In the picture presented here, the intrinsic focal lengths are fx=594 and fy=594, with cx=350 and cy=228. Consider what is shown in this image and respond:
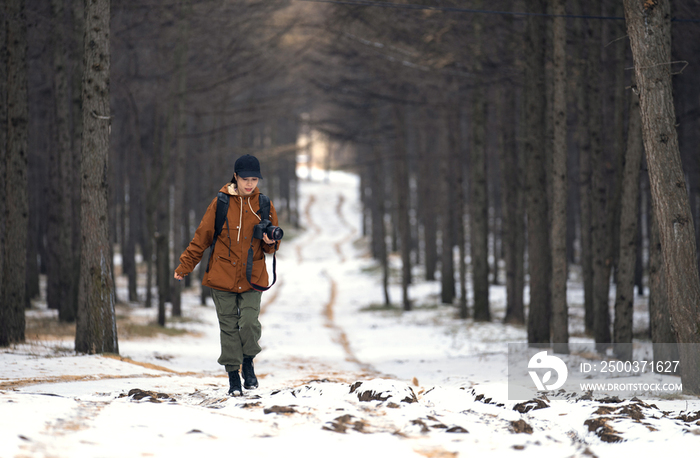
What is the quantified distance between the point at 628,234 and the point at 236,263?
694 cm

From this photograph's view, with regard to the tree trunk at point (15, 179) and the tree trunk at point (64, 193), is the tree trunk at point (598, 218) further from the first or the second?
the tree trunk at point (64, 193)

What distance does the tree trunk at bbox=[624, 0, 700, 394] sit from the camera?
6.54 m

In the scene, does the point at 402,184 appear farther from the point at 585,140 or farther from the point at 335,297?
the point at 585,140

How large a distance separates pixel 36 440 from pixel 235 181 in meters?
2.90

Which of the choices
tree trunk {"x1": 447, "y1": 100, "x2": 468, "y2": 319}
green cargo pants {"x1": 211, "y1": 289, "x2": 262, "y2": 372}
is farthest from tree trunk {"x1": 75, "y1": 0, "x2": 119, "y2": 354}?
tree trunk {"x1": 447, "y1": 100, "x2": 468, "y2": 319}

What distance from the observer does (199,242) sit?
559cm

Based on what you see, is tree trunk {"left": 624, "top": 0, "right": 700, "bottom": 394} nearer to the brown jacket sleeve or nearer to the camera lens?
the camera lens

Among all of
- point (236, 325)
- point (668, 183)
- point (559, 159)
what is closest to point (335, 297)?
point (559, 159)

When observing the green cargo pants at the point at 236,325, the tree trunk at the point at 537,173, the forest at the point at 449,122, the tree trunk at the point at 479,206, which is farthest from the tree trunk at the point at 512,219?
the green cargo pants at the point at 236,325

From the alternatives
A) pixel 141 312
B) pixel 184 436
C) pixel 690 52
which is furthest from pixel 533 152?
pixel 141 312

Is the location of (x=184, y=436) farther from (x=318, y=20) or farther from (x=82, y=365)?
(x=318, y=20)

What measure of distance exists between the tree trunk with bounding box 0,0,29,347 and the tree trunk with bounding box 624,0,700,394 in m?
9.01

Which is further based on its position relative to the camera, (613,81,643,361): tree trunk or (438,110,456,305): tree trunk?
(438,110,456,305): tree trunk

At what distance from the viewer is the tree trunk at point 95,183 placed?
8.37m
